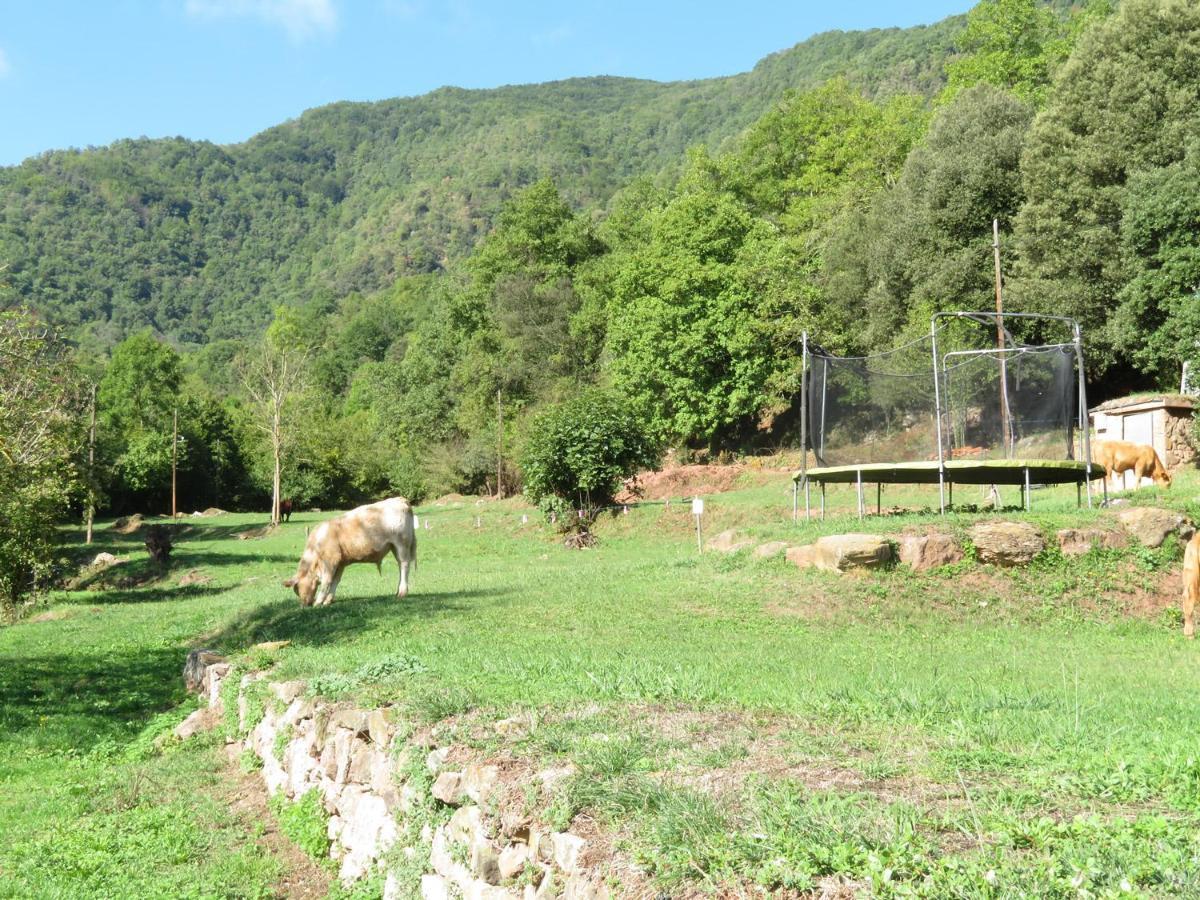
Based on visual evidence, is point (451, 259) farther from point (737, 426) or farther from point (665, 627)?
point (665, 627)

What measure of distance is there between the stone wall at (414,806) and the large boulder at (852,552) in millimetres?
9128

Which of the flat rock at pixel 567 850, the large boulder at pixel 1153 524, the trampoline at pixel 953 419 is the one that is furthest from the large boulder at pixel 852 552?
the flat rock at pixel 567 850

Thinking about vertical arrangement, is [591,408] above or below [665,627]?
above

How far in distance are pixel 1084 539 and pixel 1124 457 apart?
8.82m

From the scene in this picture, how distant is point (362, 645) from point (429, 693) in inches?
192

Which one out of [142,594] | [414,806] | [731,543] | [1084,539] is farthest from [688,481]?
[414,806]

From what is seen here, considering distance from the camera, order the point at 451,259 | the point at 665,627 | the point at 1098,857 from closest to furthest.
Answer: the point at 1098,857, the point at 665,627, the point at 451,259

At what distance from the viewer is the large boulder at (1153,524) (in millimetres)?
16438

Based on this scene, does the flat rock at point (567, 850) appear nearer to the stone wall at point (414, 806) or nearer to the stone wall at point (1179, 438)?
the stone wall at point (414, 806)

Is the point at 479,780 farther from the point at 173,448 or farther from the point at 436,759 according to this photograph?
the point at 173,448

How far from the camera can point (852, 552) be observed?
1622 cm

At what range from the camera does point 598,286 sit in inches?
2687

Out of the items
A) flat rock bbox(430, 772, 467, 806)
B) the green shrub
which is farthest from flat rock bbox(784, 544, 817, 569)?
flat rock bbox(430, 772, 467, 806)

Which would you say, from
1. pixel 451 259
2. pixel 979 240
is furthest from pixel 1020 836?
pixel 451 259
